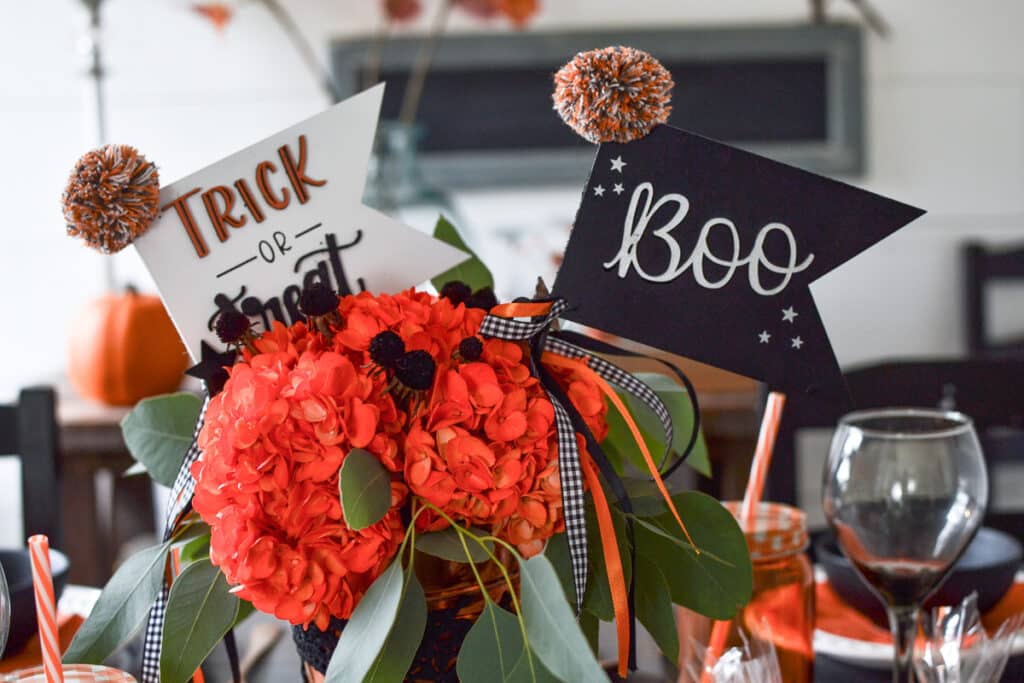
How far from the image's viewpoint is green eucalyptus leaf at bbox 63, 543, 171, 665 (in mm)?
583

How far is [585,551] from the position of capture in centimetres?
53

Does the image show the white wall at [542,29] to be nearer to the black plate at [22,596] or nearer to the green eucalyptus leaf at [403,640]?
the black plate at [22,596]

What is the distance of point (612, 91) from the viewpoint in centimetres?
57

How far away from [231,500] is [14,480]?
271 centimetres

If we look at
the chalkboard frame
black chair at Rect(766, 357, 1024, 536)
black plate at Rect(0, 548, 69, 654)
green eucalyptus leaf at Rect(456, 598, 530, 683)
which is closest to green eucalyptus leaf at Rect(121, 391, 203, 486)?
black plate at Rect(0, 548, 69, 654)

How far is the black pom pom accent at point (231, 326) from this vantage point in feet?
1.88

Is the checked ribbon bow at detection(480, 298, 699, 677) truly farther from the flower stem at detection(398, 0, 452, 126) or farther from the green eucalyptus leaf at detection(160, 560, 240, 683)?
the flower stem at detection(398, 0, 452, 126)

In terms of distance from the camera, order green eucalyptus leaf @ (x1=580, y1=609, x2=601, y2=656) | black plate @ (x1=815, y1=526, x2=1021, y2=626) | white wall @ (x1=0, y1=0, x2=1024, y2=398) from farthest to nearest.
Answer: white wall @ (x1=0, y1=0, x2=1024, y2=398) < black plate @ (x1=815, y1=526, x2=1021, y2=626) < green eucalyptus leaf @ (x1=580, y1=609, x2=601, y2=656)

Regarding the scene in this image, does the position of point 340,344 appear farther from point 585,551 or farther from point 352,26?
point 352,26

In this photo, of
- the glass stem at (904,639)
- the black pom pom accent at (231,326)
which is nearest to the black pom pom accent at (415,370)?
the black pom pom accent at (231,326)

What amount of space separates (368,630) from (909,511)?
39 cm

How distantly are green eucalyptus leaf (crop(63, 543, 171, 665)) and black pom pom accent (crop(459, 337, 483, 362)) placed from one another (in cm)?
21

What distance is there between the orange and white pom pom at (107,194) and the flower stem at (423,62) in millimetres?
2119

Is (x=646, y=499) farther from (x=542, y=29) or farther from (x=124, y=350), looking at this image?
(x=542, y=29)
